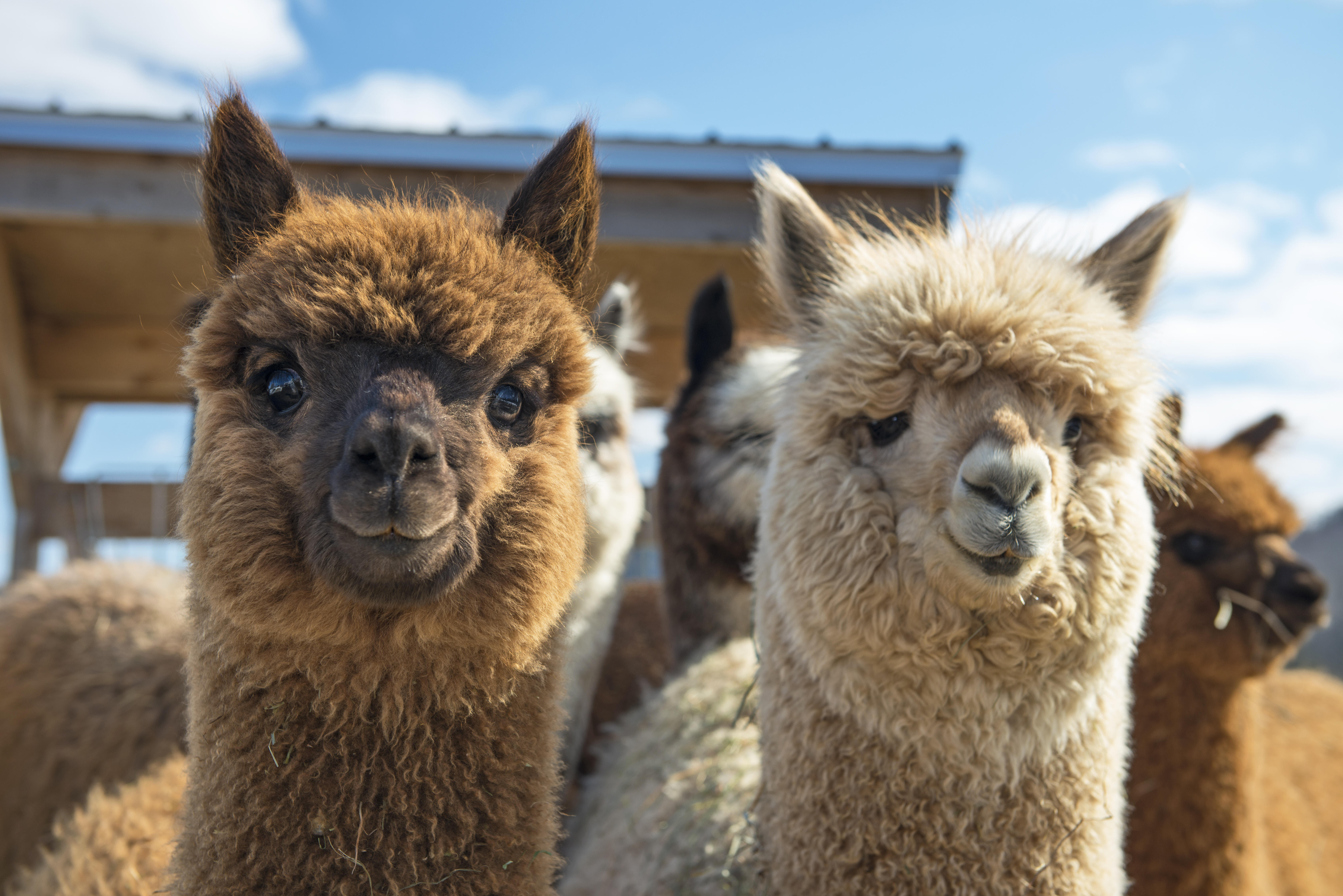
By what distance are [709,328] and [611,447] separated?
766 mm

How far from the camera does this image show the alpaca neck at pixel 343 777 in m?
1.70

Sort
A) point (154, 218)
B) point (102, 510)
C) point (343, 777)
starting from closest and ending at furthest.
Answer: point (343, 777)
point (154, 218)
point (102, 510)

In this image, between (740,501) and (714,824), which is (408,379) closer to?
(714,824)

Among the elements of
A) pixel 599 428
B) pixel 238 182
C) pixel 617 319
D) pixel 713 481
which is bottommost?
pixel 713 481

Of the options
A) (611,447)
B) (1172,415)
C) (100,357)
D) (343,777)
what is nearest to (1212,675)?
(1172,415)

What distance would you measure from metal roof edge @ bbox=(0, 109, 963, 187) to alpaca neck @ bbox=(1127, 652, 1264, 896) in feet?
10.5

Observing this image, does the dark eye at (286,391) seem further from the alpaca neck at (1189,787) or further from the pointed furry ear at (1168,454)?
the alpaca neck at (1189,787)

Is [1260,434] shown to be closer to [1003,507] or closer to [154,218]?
[1003,507]

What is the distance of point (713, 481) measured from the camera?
3.80m

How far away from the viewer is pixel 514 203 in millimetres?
2053

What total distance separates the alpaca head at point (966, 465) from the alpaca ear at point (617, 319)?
1.83 metres

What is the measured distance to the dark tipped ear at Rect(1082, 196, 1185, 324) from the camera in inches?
99.1

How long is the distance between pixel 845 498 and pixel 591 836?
1.91m

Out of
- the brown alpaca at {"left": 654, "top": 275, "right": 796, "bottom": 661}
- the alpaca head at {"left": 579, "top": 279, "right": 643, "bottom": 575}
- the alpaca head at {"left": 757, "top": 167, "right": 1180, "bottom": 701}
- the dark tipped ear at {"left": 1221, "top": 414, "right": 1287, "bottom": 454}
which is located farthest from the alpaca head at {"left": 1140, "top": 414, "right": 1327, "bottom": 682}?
the alpaca head at {"left": 579, "top": 279, "right": 643, "bottom": 575}
